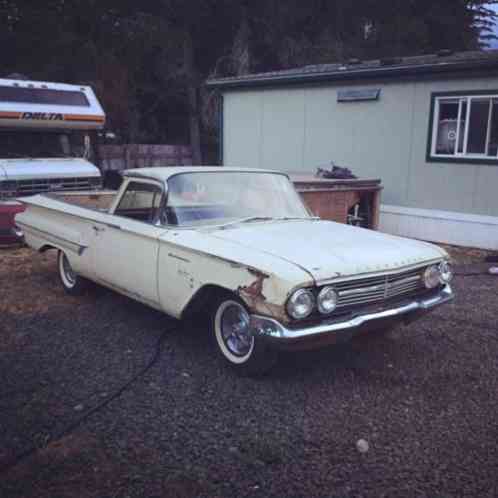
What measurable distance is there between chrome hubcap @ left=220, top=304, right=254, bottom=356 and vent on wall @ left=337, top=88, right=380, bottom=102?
7.53 meters

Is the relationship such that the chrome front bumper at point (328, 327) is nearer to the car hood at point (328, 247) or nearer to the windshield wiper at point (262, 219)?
the car hood at point (328, 247)

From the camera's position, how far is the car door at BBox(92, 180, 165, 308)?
4336mm

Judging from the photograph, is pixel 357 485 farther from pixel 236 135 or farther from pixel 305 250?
pixel 236 135

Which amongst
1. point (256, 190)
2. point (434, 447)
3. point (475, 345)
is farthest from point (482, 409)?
point (256, 190)

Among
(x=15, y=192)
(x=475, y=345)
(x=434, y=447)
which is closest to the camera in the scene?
(x=434, y=447)

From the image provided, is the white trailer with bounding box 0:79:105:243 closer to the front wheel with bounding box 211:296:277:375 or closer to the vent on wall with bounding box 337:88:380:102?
the vent on wall with bounding box 337:88:380:102

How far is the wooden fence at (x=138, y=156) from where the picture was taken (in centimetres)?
1633

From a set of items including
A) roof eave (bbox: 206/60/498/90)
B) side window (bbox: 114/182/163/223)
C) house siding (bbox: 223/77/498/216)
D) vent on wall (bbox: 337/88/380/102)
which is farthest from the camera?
vent on wall (bbox: 337/88/380/102)

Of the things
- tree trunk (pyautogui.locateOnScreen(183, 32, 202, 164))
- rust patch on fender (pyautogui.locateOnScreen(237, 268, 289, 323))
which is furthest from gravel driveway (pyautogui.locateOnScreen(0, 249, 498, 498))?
tree trunk (pyautogui.locateOnScreen(183, 32, 202, 164))

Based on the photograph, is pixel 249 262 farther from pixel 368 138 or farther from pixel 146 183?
pixel 368 138

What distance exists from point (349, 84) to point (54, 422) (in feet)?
29.8

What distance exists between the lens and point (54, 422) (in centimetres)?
327

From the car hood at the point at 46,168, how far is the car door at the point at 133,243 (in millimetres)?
3906

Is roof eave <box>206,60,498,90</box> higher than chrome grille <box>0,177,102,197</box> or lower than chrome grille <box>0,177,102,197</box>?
higher
